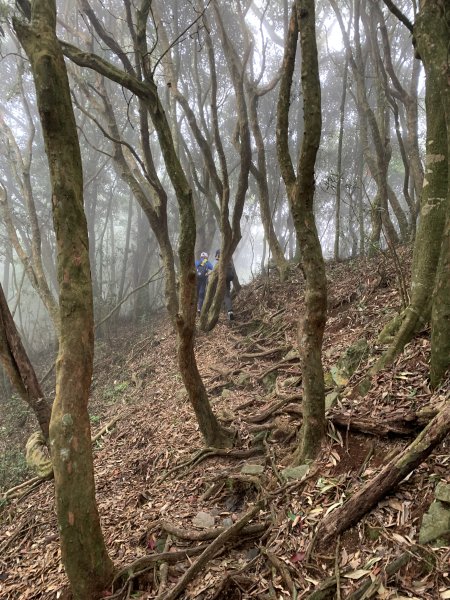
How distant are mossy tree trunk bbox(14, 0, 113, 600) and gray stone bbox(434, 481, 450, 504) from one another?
245cm

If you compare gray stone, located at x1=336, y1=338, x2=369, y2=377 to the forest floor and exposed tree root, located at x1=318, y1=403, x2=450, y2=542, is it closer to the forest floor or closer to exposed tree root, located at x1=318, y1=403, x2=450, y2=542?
the forest floor

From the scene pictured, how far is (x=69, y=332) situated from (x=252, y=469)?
2631 mm

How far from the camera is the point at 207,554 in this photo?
11.0 ft

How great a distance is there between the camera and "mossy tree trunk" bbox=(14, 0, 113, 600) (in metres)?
3.05

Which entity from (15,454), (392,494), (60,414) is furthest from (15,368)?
(15,454)

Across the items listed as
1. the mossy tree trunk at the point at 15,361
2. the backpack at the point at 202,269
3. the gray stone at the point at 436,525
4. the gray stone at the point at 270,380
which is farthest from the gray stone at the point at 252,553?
the backpack at the point at 202,269

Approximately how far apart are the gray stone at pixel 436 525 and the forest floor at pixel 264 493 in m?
0.06

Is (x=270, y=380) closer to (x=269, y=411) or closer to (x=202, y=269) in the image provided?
(x=269, y=411)

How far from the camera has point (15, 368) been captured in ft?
16.3

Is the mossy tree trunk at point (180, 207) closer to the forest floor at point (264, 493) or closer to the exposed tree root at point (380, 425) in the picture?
the forest floor at point (264, 493)

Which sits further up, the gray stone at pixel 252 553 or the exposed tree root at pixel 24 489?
the gray stone at pixel 252 553

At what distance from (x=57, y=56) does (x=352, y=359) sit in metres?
4.68

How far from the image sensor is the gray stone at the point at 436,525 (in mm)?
2576

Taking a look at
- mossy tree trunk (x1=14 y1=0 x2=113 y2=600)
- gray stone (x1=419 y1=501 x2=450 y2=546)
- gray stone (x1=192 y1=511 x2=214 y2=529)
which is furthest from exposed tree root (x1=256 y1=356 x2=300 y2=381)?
gray stone (x1=419 y1=501 x2=450 y2=546)
